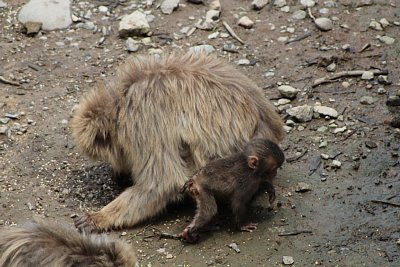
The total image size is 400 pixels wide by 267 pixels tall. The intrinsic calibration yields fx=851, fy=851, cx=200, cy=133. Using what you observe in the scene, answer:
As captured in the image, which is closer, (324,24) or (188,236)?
(188,236)

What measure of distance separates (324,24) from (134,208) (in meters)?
3.79

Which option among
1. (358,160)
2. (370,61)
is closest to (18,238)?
(358,160)

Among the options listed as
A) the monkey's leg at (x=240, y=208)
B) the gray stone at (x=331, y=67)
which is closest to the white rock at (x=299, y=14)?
the gray stone at (x=331, y=67)

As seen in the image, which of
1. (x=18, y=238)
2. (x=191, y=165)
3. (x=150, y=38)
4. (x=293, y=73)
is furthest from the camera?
(x=150, y=38)

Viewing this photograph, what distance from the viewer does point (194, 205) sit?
7699mm

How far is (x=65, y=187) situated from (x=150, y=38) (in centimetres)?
274

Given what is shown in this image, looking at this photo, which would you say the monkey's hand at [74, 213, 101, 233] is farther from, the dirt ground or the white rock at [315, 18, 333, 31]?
the white rock at [315, 18, 333, 31]

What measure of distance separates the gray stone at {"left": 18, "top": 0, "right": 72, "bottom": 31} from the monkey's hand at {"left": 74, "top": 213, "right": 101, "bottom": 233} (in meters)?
3.52

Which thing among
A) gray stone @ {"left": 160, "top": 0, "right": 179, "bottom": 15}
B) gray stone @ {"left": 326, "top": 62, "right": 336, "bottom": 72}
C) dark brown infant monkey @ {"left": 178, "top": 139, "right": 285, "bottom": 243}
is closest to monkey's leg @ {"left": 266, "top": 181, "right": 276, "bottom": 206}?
dark brown infant monkey @ {"left": 178, "top": 139, "right": 285, "bottom": 243}

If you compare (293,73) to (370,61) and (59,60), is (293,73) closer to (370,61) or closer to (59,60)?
(370,61)

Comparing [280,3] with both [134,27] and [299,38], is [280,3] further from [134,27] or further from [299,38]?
[134,27]

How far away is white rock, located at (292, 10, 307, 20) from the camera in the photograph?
403 inches

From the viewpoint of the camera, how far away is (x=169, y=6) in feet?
34.4

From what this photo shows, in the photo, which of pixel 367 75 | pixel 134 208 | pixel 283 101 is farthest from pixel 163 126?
pixel 367 75
